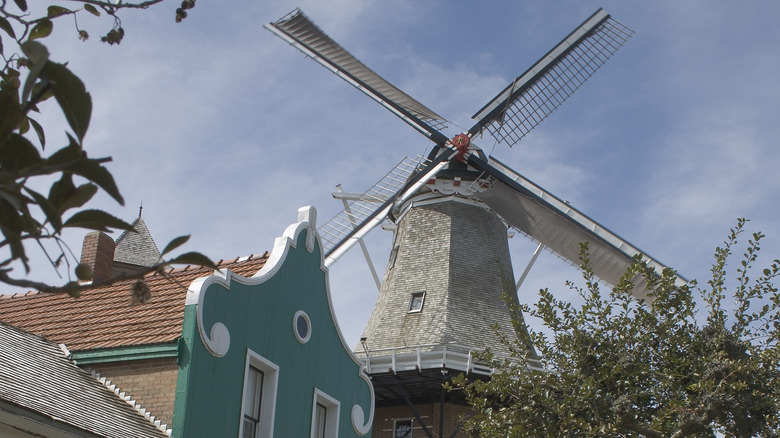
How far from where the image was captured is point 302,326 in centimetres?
1255

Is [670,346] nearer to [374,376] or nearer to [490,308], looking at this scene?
[374,376]

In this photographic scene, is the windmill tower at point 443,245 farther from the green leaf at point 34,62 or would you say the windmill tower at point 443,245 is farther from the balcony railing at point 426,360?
the green leaf at point 34,62

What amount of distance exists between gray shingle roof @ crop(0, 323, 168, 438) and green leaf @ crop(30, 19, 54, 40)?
555cm

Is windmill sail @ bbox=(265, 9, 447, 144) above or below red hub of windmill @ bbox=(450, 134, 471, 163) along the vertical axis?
above

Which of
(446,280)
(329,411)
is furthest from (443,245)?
(329,411)

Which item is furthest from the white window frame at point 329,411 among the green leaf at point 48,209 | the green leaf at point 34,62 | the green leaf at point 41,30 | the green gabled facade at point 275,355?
the green leaf at point 34,62

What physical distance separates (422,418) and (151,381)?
45.9ft

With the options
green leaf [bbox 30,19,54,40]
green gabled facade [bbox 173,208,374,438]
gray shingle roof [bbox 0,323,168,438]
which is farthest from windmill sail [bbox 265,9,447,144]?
green leaf [bbox 30,19,54,40]

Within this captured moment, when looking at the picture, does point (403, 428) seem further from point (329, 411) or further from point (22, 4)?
point (22, 4)

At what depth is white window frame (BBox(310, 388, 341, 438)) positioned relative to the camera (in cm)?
1266

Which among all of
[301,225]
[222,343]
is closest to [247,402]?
[222,343]

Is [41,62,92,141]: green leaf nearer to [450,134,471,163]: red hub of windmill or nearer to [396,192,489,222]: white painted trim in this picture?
[396,192,489,222]: white painted trim

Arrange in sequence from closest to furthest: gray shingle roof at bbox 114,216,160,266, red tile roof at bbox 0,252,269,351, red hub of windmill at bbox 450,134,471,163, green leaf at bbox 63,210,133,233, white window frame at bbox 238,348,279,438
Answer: green leaf at bbox 63,210,133,233
red tile roof at bbox 0,252,269,351
white window frame at bbox 238,348,279,438
gray shingle roof at bbox 114,216,160,266
red hub of windmill at bbox 450,134,471,163

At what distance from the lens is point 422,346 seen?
2192 cm
